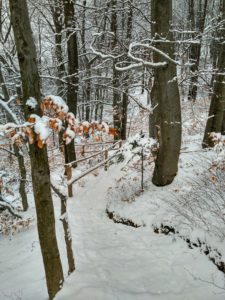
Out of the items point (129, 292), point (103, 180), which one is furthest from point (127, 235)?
point (103, 180)

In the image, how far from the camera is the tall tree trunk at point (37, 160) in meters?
3.28

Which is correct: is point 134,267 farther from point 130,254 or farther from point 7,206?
point 7,206

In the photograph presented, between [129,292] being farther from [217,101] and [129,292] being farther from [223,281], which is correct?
[217,101]

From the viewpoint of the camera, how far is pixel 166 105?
23.6 ft

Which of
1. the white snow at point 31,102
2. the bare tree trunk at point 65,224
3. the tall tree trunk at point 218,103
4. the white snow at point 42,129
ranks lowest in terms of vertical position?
the bare tree trunk at point 65,224

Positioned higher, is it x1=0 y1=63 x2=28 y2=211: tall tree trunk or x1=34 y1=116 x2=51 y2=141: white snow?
x1=34 y1=116 x2=51 y2=141: white snow

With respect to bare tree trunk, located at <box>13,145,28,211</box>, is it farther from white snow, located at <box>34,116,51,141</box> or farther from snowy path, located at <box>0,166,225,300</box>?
white snow, located at <box>34,116,51,141</box>

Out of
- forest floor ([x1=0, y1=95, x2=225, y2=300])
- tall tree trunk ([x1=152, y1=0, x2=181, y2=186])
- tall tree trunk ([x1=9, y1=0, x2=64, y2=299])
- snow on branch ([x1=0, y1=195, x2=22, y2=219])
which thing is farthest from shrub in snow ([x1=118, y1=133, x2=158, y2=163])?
tall tree trunk ([x1=9, y1=0, x2=64, y2=299])

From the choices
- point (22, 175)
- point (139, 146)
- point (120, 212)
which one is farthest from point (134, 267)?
point (22, 175)

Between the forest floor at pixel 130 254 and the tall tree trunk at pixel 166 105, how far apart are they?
18.4 inches

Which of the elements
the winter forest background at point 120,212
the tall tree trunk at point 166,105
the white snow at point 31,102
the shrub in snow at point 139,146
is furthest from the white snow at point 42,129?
the shrub in snow at point 139,146

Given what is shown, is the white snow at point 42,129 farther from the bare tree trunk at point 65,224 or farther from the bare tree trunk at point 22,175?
the bare tree trunk at point 22,175

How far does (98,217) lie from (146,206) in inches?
70.3

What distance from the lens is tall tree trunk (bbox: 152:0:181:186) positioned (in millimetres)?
6969
